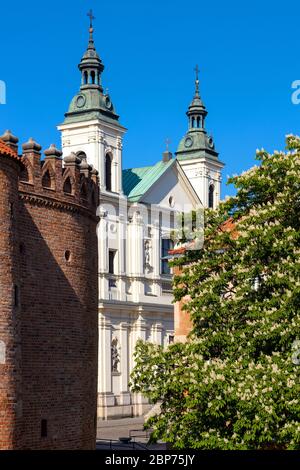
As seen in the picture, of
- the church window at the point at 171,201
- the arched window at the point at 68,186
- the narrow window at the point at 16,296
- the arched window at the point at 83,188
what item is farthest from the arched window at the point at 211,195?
the narrow window at the point at 16,296

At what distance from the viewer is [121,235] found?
64.6 metres

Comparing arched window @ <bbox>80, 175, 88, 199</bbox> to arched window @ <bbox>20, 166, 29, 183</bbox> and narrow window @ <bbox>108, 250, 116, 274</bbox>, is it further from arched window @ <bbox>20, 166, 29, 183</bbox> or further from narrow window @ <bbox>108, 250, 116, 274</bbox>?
narrow window @ <bbox>108, 250, 116, 274</bbox>

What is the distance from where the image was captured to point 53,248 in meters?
28.7

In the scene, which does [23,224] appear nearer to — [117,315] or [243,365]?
[243,365]

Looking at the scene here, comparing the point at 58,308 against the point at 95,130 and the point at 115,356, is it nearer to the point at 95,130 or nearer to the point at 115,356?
the point at 115,356

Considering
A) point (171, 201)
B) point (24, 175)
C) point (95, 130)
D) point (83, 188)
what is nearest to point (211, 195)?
point (171, 201)

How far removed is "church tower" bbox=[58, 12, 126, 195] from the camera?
6444cm

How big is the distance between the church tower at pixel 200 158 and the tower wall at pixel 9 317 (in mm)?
50210

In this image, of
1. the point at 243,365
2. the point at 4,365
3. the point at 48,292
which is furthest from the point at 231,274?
the point at 4,365

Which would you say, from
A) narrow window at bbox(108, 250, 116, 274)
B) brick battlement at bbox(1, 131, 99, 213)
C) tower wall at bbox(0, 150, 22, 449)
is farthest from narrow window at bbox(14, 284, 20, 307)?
narrow window at bbox(108, 250, 116, 274)

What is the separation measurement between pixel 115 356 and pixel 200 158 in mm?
18592

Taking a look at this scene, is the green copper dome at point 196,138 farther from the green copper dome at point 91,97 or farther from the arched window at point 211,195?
the green copper dome at point 91,97

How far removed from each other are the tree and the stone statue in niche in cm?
3461

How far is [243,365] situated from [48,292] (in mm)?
5763
